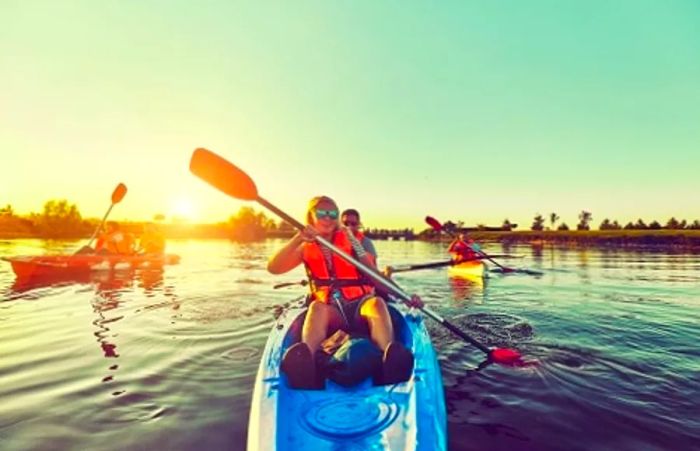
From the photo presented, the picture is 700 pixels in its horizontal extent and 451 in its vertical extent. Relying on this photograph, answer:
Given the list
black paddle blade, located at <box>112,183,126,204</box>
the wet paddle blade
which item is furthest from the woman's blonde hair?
black paddle blade, located at <box>112,183,126,204</box>

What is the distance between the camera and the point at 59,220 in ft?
238

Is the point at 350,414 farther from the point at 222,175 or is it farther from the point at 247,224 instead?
the point at 247,224

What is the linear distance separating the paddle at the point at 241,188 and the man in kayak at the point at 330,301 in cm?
22

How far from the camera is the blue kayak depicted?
2488 millimetres

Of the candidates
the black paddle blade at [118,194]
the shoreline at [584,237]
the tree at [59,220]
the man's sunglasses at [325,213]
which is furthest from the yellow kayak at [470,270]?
the tree at [59,220]

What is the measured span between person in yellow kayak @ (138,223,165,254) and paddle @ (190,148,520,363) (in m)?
16.2

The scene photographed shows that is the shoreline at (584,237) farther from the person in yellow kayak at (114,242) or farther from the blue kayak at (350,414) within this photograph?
the blue kayak at (350,414)

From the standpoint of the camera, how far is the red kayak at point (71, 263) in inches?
504

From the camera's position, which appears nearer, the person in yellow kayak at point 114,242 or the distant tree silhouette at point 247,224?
the person in yellow kayak at point 114,242

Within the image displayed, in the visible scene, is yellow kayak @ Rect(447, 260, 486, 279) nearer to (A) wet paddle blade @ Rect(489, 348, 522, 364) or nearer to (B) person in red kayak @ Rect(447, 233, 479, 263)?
(B) person in red kayak @ Rect(447, 233, 479, 263)

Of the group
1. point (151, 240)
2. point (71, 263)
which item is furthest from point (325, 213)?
point (151, 240)

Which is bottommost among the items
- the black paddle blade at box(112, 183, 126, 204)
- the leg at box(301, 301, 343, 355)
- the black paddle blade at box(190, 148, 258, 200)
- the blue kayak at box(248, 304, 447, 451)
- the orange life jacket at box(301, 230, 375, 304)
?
the blue kayak at box(248, 304, 447, 451)

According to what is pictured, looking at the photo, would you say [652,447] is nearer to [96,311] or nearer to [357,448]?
[357,448]

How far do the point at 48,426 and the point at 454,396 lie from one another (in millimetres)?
3966
